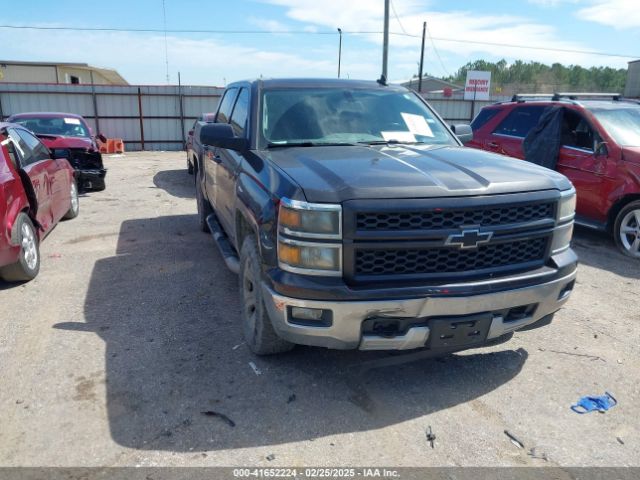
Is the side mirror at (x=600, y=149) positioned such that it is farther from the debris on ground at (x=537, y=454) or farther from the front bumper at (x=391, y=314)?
the debris on ground at (x=537, y=454)

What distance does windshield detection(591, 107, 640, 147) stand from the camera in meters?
6.56

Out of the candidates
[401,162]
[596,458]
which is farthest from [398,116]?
[596,458]

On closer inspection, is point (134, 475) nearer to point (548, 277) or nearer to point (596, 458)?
point (596, 458)

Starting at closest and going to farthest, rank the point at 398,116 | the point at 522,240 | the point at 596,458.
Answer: the point at 596,458
the point at 522,240
the point at 398,116

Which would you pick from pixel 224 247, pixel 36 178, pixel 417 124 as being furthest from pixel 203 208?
pixel 417 124

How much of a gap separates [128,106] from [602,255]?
18228 mm

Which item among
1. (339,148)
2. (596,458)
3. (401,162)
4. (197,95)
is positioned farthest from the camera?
(197,95)

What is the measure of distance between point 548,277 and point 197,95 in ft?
63.5

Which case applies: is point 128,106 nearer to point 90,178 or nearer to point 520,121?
point 90,178

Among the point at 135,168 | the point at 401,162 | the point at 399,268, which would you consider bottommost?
the point at 135,168

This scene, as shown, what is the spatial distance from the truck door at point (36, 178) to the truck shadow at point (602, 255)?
6264mm

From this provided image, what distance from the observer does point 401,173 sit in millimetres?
3045

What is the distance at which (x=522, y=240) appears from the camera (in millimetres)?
3082

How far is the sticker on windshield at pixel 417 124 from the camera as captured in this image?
14.4ft
